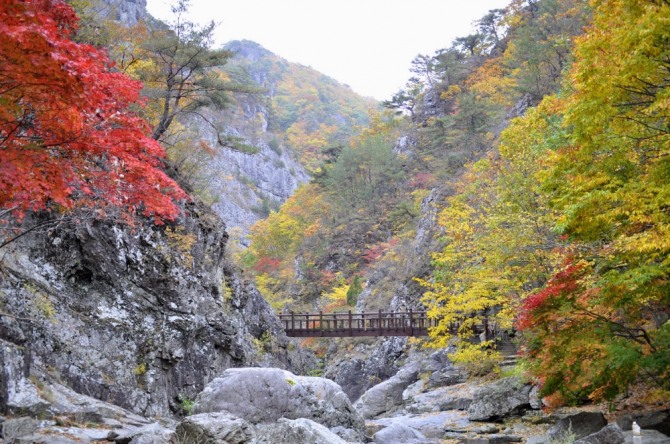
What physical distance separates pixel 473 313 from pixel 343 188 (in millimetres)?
21112

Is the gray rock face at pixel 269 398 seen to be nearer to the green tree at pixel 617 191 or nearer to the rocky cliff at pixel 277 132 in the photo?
the green tree at pixel 617 191

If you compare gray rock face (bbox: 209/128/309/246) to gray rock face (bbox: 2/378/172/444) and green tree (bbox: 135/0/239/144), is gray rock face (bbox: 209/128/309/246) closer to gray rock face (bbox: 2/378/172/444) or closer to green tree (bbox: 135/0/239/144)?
green tree (bbox: 135/0/239/144)

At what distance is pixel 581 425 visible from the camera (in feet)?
27.2

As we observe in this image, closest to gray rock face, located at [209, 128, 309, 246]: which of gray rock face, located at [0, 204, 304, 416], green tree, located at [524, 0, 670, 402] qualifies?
gray rock face, located at [0, 204, 304, 416]

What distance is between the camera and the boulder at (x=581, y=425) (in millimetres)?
8086

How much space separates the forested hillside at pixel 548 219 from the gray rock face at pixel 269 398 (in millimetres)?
3678

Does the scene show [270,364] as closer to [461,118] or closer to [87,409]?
[87,409]

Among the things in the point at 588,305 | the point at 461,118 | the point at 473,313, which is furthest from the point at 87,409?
the point at 461,118

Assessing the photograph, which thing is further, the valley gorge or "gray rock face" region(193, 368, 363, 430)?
"gray rock face" region(193, 368, 363, 430)

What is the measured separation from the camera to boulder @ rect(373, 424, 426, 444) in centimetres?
1061

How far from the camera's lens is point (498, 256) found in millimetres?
12141

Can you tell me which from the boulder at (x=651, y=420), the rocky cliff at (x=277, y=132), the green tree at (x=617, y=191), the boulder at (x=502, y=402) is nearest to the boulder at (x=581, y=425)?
the boulder at (x=651, y=420)

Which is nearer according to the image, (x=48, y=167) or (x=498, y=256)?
(x=48, y=167)

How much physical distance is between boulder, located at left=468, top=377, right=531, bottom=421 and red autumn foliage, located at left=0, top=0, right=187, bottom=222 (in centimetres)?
985
